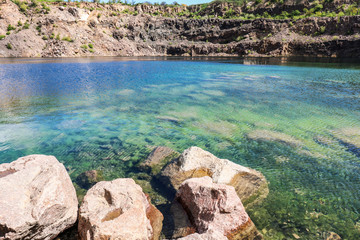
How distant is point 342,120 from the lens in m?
11.9

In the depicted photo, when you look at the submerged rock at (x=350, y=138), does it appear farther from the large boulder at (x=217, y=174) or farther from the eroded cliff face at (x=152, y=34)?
the eroded cliff face at (x=152, y=34)

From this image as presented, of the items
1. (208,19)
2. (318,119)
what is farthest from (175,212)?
(208,19)

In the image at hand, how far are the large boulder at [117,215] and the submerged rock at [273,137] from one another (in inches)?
250

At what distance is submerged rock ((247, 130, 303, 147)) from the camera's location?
9.27 m

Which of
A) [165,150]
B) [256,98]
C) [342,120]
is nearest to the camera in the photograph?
[165,150]

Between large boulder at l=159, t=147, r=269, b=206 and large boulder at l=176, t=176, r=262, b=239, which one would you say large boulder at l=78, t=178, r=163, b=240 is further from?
large boulder at l=159, t=147, r=269, b=206

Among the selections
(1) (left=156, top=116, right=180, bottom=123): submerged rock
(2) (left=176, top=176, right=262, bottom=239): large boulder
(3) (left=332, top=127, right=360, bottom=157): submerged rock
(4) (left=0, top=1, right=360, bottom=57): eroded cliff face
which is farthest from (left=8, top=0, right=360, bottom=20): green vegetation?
(2) (left=176, top=176, right=262, bottom=239): large boulder

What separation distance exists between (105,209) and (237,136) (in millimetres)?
7034

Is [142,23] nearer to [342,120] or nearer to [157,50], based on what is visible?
[157,50]

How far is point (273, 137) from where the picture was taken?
32.0ft

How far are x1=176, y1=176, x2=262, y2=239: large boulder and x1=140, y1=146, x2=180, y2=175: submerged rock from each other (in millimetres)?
2545

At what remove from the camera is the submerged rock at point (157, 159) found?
7.36 m

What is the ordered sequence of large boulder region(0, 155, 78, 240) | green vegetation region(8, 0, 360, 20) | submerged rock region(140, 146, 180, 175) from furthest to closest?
1. green vegetation region(8, 0, 360, 20)
2. submerged rock region(140, 146, 180, 175)
3. large boulder region(0, 155, 78, 240)

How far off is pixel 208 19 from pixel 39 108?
8774cm
